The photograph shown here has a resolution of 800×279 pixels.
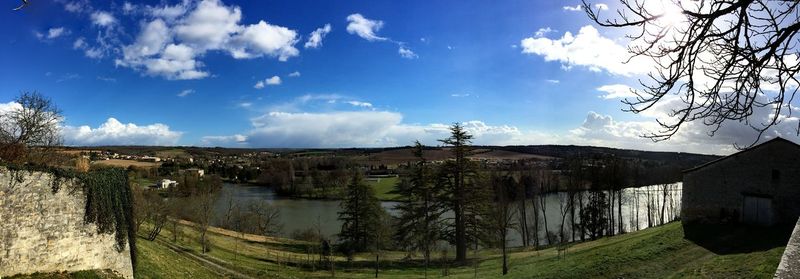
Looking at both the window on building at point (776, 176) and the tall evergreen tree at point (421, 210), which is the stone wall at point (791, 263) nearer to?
the window on building at point (776, 176)

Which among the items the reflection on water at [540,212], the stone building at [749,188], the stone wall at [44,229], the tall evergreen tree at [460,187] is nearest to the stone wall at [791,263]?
the stone wall at [44,229]

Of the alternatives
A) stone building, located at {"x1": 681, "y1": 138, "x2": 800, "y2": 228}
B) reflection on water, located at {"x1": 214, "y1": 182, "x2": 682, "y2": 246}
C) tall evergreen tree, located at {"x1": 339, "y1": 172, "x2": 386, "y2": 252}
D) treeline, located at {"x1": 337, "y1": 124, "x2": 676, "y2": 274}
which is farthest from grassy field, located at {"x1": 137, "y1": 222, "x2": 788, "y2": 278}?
reflection on water, located at {"x1": 214, "y1": 182, "x2": 682, "y2": 246}

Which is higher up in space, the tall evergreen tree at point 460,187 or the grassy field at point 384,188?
the tall evergreen tree at point 460,187

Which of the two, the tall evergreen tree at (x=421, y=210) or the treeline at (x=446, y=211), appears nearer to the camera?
the treeline at (x=446, y=211)

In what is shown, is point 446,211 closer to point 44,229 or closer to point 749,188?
point 749,188

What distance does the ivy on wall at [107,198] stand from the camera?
15039mm

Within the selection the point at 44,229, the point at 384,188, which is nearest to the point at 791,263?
the point at 44,229

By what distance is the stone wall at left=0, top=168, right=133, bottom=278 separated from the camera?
43.2ft

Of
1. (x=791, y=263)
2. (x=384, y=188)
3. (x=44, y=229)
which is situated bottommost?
(x=384, y=188)

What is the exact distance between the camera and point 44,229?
14.1m

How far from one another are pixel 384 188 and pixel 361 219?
64262mm

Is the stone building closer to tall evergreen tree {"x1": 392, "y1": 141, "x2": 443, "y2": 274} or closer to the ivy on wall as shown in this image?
tall evergreen tree {"x1": 392, "y1": 141, "x2": 443, "y2": 274}

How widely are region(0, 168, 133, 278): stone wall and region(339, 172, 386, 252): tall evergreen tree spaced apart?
29.9 m

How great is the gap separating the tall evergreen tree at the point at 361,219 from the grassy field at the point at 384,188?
3691cm
